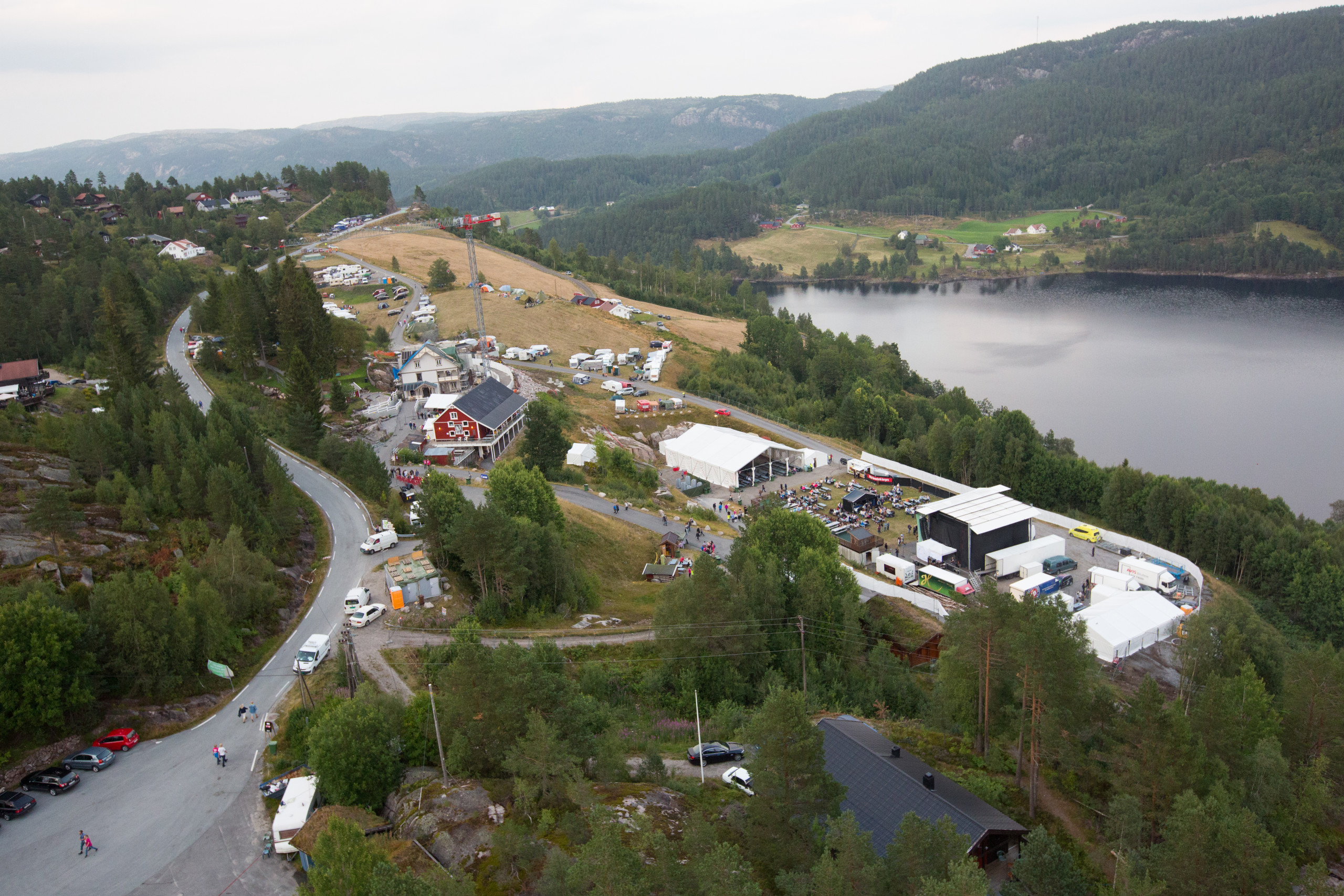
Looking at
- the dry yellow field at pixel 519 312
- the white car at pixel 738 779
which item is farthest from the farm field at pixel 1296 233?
the white car at pixel 738 779

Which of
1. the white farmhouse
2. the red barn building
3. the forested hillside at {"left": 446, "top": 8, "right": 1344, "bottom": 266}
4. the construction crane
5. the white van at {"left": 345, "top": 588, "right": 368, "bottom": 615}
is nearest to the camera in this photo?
the white van at {"left": 345, "top": 588, "right": 368, "bottom": 615}

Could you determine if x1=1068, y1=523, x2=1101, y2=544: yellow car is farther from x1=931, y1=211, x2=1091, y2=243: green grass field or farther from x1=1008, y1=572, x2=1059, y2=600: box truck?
x1=931, y1=211, x2=1091, y2=243: green grass field

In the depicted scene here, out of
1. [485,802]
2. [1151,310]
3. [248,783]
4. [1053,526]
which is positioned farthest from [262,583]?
[1151,310]

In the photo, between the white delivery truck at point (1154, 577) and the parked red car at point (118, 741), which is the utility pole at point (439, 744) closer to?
the parked red car at point (118, 741)

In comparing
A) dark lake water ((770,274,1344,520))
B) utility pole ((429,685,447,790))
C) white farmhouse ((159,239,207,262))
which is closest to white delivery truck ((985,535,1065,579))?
dark lake water ((770,274,1344,520))

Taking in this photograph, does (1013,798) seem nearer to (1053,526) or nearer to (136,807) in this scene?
(136,807)

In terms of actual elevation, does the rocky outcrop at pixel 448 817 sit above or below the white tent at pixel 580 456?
above
